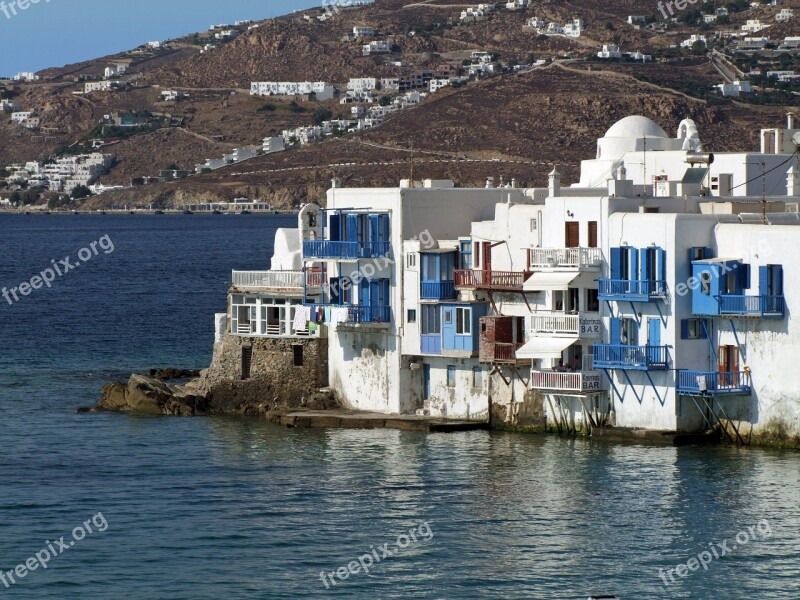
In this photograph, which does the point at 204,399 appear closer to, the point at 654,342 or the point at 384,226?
the point at 384,226

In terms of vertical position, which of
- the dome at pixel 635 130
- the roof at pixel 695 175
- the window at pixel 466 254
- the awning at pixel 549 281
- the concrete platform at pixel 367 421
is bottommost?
the concrete platform at pixel 367 421

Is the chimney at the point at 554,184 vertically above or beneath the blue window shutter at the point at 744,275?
above

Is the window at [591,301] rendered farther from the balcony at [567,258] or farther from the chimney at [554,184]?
the chimney at [554,184]

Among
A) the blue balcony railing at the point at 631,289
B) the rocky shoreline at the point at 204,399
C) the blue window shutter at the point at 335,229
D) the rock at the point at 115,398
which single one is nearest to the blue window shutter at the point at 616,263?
the blue balcony railing at the point at 631,289

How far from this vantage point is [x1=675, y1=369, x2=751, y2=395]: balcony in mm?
43750

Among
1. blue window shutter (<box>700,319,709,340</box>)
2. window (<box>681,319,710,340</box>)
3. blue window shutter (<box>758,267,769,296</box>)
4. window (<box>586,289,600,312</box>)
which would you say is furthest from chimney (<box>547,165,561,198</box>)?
blue window shutter (<box>758,267,769,296</box>)

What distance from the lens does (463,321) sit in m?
48.7

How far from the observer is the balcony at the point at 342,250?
165ft

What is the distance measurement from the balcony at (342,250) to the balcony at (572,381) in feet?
20.9

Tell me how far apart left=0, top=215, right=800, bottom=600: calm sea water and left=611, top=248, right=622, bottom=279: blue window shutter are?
4055 mm

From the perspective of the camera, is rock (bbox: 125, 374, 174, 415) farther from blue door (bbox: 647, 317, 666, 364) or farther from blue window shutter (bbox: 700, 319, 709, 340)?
blue window shutter (bbox: 700, 319, 709, 340)

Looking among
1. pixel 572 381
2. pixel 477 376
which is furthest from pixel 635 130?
pixel 572 381

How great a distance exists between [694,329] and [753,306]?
174 cm

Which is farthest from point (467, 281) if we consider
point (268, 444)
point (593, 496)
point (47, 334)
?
point (47, 334)
